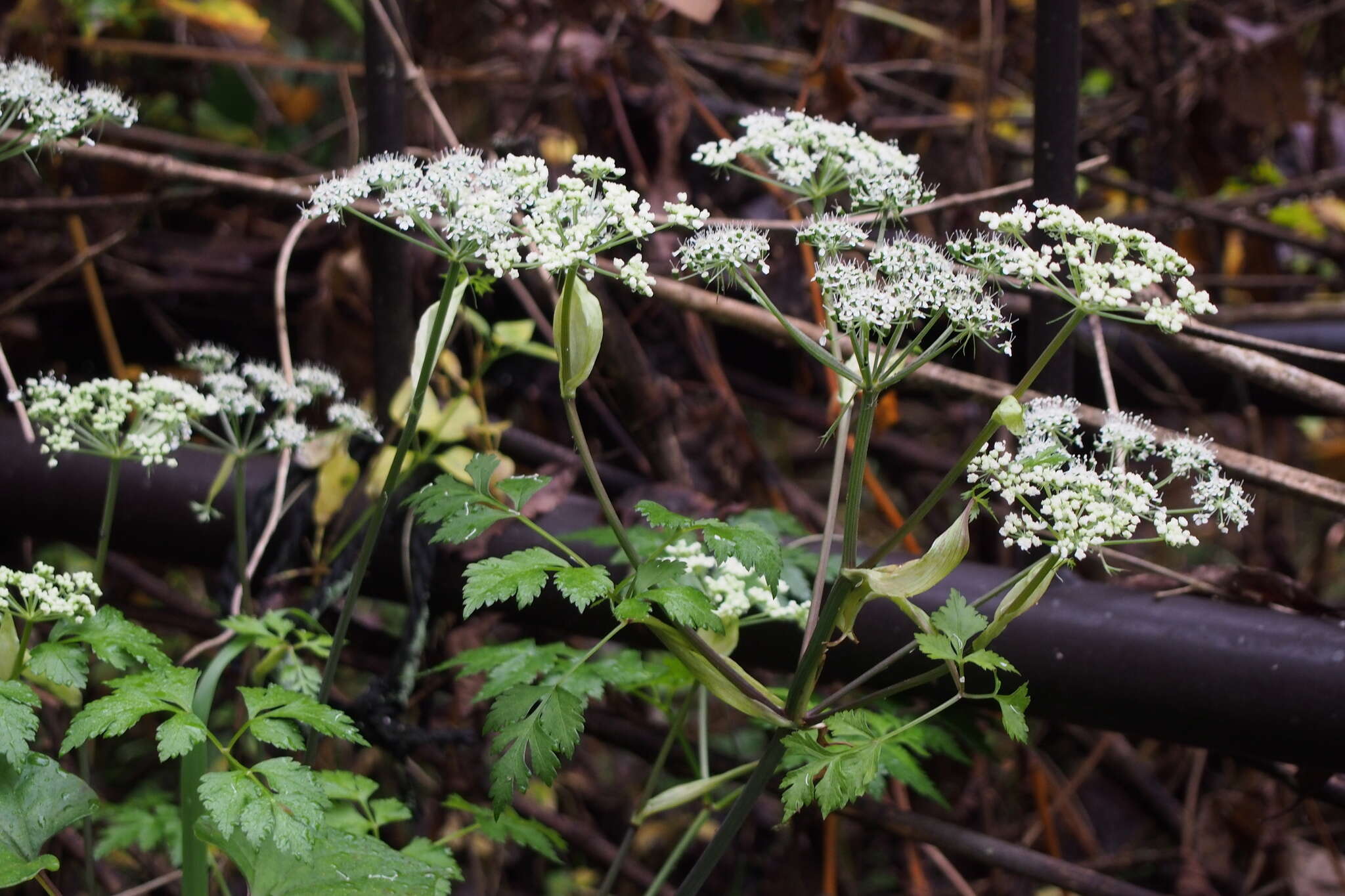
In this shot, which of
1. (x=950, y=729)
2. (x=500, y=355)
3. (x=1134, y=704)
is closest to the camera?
(x=1134, y=704)

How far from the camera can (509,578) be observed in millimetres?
936

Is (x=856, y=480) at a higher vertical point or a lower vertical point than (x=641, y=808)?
higher

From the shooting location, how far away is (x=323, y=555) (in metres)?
1.76

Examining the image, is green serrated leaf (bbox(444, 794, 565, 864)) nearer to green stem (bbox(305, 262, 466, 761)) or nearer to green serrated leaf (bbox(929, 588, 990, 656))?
green stem (bbox(305, 262, 466, 761))

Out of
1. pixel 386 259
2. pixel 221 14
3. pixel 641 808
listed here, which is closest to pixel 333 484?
pixel 386 259

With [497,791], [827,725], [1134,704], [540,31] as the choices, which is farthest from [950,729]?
[540,31]

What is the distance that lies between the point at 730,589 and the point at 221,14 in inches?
87.9

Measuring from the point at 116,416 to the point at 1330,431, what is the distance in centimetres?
475

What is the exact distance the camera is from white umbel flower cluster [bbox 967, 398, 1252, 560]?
875 mm

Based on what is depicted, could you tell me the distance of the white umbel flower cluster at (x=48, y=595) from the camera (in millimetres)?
999

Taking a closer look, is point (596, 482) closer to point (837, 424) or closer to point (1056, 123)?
point (837, 424)

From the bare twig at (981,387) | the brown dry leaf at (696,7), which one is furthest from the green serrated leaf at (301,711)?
the brown dry leaf at (696,7)

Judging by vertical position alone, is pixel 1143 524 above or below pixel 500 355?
below

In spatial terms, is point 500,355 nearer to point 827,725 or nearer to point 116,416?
point 116,416
